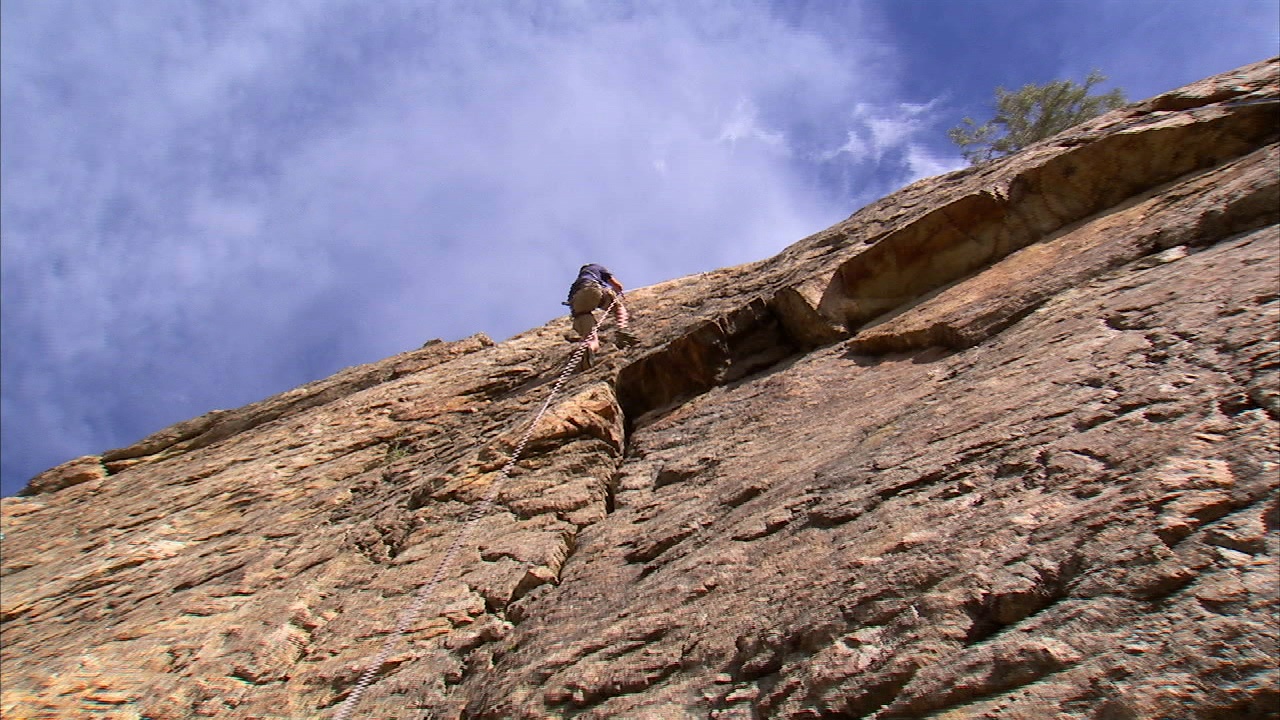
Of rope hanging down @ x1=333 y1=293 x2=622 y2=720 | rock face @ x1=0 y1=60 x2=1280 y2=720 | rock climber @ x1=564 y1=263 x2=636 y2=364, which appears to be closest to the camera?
rock face @ x1=0 y1=60 x2=1280 y2=720

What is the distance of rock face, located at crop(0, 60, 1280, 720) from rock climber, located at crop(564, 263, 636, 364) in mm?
386

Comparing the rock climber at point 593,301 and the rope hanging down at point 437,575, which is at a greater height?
the rock climber at point 593,301

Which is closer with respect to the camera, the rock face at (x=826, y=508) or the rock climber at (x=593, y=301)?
the rock face at (x=826, y=508)

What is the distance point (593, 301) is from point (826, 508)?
620 centimetres

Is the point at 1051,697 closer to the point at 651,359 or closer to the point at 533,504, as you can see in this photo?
the point at 533,504

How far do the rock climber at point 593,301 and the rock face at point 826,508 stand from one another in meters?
0.39

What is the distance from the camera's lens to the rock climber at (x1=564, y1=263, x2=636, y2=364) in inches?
389

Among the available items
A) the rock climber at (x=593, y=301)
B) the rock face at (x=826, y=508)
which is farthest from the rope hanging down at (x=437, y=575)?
the rock climber at (x=593, y=301)

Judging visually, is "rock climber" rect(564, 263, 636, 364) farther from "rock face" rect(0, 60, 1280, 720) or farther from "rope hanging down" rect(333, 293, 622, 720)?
"rope hanging down" rect(333, 293, 622, 720)

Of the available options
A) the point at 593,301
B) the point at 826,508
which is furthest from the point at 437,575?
the point at 593,301

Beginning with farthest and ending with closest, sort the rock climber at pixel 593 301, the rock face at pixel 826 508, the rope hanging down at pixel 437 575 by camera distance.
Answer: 1. the rock climber at pixel 593 301
2. the rope hanging down at pixel 437 575
3. the rock face at pixel 826 508

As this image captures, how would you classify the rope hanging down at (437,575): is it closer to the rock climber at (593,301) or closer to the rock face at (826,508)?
the rock face at (826,508)

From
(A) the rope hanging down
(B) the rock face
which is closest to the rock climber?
(B) the rock face

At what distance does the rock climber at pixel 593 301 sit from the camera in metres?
9.88
